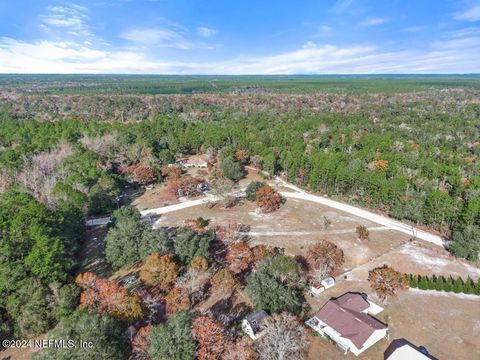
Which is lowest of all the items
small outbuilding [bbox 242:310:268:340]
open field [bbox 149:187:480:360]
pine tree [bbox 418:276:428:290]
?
open field [bbox 149:187:480:360]

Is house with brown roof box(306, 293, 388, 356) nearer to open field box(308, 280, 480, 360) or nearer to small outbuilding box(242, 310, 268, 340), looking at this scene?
open field box(308, 280, 480, 360)

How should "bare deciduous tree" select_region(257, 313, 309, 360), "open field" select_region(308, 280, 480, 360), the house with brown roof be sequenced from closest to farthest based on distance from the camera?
1. "bare deciduous tree" select_region(257, 313, 309, 360)
2. "open field" select_region(308, 280, 480, 360)
3. the house with brown roof

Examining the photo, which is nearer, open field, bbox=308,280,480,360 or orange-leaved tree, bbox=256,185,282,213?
open field, bbox=308,280,480,360

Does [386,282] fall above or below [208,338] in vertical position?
below

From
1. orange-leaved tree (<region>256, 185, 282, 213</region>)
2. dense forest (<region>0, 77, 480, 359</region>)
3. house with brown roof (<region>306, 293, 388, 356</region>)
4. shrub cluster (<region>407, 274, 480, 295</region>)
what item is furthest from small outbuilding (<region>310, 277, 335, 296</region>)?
orange-leaved tree (<region>256, 185, 282, 213</region>)

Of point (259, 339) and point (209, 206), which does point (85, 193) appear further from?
point (259, 339)

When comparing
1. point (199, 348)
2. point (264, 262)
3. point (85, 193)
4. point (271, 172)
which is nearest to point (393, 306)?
point (264, 262)

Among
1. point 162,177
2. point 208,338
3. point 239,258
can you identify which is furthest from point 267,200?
point 208,338

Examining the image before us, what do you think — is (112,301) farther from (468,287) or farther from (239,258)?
(468,287)
